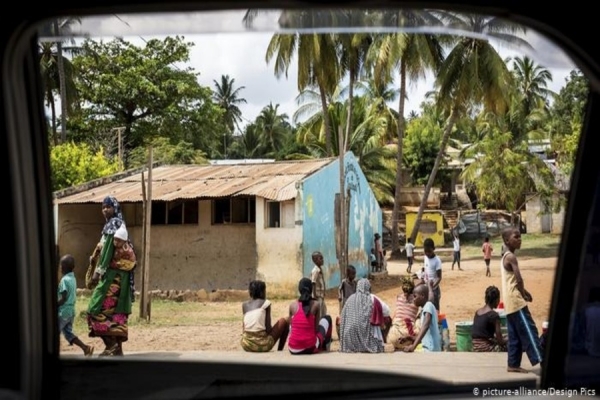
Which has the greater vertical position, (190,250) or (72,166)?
(72,166)

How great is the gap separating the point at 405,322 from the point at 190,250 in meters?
10.6

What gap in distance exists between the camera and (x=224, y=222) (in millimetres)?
17812

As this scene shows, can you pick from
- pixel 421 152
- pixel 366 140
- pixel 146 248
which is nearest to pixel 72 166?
pixel 146 248

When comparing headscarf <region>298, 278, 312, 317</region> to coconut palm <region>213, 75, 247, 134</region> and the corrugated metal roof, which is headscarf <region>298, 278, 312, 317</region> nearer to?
the corrugated metal roof

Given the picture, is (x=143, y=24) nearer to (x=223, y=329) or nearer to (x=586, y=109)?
(x=586, y=109)

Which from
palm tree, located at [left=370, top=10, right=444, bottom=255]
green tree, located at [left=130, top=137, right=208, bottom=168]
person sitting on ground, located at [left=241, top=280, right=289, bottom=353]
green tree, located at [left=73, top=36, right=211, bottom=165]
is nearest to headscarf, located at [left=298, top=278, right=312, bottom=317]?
person sitting on ground, located at [left=241, top=280, right=289, bottom=353]

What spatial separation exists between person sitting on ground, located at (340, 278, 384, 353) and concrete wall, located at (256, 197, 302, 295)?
28.9 feet

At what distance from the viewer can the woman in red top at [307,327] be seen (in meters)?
7.41

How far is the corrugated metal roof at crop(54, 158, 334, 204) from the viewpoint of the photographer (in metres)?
16.7

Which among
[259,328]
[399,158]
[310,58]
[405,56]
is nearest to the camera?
[259,328]

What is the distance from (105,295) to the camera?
6676mm

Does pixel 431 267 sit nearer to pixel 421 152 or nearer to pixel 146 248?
pixel 146 248

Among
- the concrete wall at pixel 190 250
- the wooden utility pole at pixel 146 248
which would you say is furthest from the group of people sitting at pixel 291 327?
the concrete wall at pixel 190 250

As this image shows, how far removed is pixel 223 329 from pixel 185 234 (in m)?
5.20
